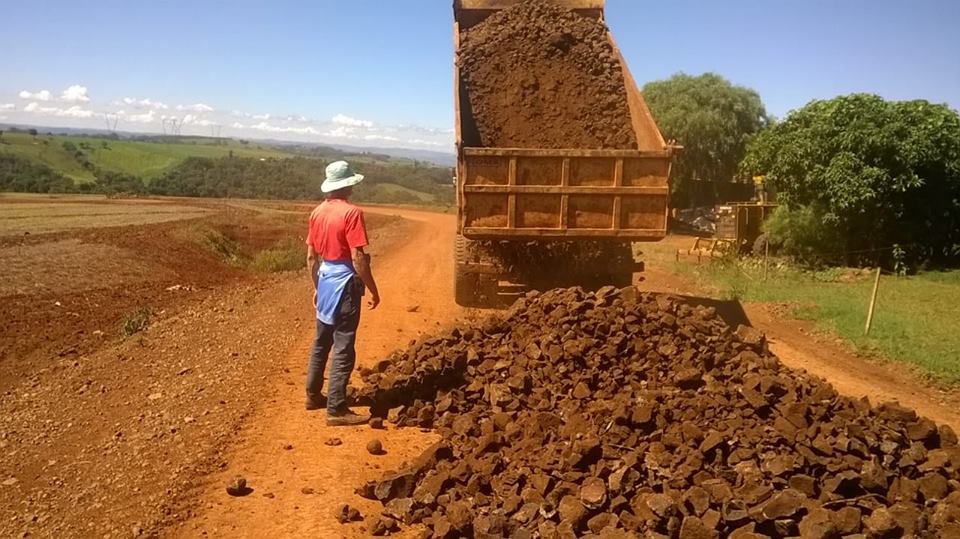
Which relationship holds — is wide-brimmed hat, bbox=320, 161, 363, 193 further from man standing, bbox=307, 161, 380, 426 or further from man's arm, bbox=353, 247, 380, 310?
man's arm, bbox=353, 247, 380, 310

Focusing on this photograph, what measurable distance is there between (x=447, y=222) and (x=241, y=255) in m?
10.3

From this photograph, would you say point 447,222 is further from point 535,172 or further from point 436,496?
point 436,496

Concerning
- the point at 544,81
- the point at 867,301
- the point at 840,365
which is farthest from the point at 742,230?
the point at 840,365

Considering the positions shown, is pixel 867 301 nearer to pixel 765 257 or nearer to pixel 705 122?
pixel 765 257

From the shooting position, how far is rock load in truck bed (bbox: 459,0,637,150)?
9.17 metres

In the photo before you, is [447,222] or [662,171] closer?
[662,171]

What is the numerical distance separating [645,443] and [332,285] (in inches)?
94.7

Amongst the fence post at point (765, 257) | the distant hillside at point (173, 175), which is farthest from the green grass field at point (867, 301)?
the distant hillside at point (173, 175)

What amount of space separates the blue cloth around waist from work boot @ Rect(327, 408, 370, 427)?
0.64 meters

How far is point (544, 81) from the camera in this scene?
972cm

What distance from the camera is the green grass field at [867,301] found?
8398 millimetres

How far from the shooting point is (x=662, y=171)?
7727 mm

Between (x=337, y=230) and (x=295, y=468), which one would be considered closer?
(x=295, y=468)

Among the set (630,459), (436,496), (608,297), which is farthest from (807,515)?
(608,297)
